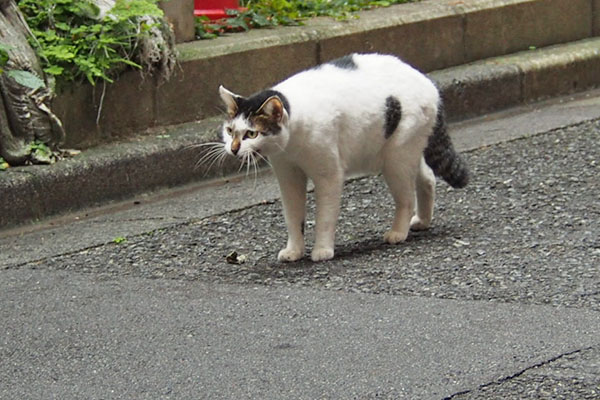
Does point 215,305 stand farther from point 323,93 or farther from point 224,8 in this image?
point 224,8

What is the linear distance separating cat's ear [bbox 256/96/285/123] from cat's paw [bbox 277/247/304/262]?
27.1 inches

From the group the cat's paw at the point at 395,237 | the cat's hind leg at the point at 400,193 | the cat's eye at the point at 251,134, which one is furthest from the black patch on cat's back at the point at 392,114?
the cat's eye at the point at 251,134

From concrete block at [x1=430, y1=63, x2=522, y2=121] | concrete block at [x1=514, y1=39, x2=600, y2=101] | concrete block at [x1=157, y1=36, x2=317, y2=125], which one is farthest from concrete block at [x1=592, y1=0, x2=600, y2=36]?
concrete block at [x1=157, y1=36, x2=317, y2=125]

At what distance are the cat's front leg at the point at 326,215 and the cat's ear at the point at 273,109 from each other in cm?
44

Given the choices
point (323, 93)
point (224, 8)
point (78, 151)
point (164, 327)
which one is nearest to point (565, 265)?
point (323, 93)

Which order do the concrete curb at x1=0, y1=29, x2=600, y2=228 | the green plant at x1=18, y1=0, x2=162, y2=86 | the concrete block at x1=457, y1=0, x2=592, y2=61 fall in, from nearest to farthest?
1. the concrete curb at x1=0, y1=29, x2=600, y2=228
2. the green plant at x1=18, y1=0, x2=162, y2=86
3. the concrete block at x1=457, y1=0, x2=592, y2=61

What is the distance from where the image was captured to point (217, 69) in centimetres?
739

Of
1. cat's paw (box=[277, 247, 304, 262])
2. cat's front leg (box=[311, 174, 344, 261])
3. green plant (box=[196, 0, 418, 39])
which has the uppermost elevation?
green plant (box=[196, 0, 418, 39])

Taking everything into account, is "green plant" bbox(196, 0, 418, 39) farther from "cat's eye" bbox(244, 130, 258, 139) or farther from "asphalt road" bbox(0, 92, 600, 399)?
"cat's eye" bbox(244, 130, 258, 139)

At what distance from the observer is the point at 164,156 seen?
6797 mm

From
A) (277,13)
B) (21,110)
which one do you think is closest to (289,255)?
(21,110)

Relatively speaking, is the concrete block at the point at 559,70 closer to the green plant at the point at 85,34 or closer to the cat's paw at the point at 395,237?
the green plant at the point at 85,34

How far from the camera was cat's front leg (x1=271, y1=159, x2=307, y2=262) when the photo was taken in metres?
5.43

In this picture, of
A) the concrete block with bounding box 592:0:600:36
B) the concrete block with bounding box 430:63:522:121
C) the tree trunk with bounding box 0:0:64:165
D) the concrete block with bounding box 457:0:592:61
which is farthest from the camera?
the concrete block with bounding box 592:0:600:36
